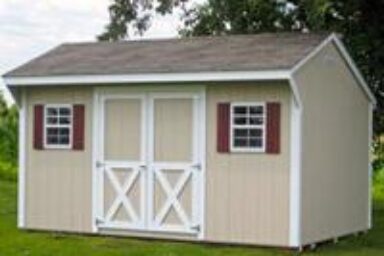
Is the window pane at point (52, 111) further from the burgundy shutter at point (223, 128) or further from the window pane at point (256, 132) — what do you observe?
the window pane at point (256, 132)

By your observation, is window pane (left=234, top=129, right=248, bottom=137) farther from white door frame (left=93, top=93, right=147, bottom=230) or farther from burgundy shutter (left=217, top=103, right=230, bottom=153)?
white door frame (left=93, top=93, right=147, bottom=230)

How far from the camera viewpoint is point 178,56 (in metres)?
17.4

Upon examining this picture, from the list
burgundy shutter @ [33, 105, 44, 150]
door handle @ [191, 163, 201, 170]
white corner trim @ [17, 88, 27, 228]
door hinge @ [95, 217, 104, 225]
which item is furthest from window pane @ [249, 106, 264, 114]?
white corner trim @ [17, 88, 27, 228]

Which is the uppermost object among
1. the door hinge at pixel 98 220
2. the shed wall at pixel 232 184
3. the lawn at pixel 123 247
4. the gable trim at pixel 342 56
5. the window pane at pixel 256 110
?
the gable trim at pixel 342 56

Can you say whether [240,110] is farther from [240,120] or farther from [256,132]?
[256,132]

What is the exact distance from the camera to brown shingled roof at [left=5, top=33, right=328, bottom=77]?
1608cm

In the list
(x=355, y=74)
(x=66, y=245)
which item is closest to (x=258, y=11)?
(x=355, y=74)

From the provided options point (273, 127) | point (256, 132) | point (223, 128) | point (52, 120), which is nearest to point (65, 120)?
point (52, 120)

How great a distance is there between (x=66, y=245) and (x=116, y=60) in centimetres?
334

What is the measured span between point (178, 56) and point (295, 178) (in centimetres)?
314

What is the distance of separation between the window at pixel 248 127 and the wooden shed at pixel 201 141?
2 centimetres

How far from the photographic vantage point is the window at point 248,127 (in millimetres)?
15867

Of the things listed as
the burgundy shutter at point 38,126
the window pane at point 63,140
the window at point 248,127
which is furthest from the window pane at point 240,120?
the burgundy shutter at point 38,126

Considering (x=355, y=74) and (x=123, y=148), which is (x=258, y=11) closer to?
(x=355, y=74)
